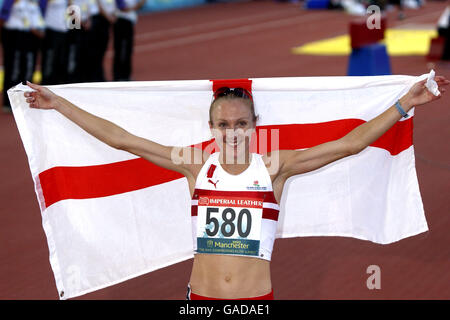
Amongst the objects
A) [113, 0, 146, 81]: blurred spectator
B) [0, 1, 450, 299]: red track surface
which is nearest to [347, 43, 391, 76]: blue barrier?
[0, 1, 450, 299]: red track surface

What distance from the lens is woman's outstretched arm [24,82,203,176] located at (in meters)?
4.20

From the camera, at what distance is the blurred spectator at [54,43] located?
40.9ft

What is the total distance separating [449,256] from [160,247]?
2.89 metres

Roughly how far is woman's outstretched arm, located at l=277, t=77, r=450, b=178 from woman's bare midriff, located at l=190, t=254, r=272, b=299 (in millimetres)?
542

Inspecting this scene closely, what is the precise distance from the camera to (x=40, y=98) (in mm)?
4277

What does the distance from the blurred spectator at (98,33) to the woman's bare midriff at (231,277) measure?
1045 centimetres

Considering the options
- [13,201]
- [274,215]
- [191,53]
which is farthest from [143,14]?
[274,215]

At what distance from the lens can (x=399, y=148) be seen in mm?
4965

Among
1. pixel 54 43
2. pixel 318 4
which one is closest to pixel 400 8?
pixel 318 4

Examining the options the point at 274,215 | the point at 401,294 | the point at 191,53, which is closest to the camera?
the point at 274,215

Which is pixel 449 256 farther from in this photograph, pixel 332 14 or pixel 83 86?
pixel 332 14

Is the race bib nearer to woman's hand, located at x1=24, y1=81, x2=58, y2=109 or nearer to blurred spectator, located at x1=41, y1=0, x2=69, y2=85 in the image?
woman's hand, located at x1=24, y1=81, x2=58, y2=109

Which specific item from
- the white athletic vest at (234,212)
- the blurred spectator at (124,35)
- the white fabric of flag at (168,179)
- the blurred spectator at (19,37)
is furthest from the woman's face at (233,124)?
the blurred spectator at (124,35)

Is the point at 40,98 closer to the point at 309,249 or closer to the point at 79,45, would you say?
the point at 309,249
